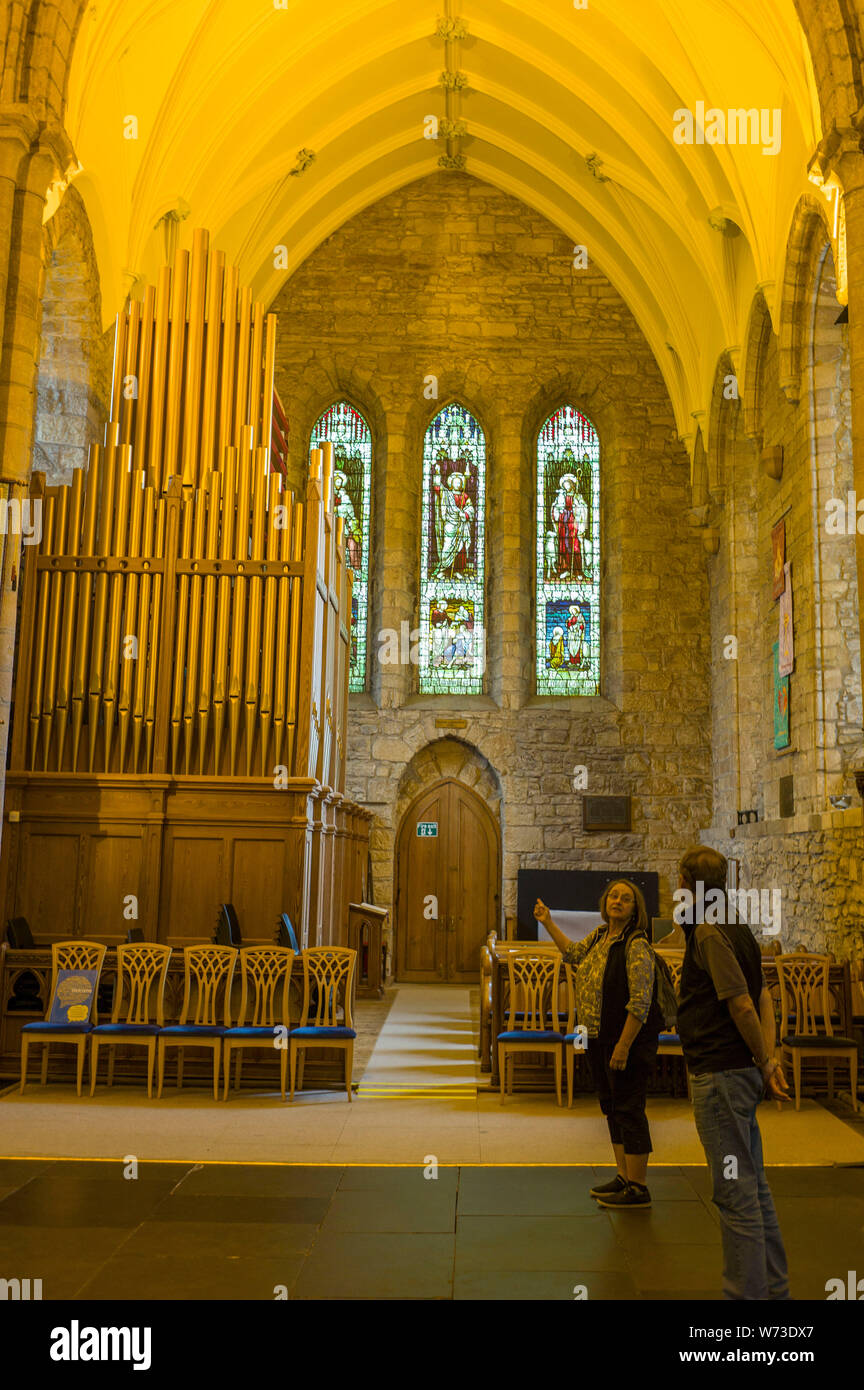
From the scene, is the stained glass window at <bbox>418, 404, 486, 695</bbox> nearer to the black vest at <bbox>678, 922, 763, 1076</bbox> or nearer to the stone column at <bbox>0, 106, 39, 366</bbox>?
the stone column at <bbox>0, 106, 39, 366</bbox>

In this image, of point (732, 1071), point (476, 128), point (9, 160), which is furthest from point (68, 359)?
point (732, 1071)

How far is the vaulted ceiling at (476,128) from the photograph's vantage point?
10.8m

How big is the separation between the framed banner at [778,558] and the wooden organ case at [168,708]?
190 inches

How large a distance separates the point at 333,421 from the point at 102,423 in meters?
4.35

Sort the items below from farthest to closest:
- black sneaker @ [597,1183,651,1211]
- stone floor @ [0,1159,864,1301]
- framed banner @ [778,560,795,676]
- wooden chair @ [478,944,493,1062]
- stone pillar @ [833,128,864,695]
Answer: framed banner @ [778,560,795,676], wooden chair @ [478,944,493,1062], stone pillar @ [833,128,864,695], black sneaker @ [597,1183,651,1211], stone floor @ [0,1159,864,1301]

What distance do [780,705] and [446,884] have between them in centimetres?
519

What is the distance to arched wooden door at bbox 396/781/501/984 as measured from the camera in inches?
575

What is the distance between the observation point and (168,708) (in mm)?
7961

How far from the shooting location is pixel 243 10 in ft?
38.8

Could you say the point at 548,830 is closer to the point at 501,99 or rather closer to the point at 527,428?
the point at 527,428

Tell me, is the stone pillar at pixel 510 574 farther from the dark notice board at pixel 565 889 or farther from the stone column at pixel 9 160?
the stone column at pixel 9 160

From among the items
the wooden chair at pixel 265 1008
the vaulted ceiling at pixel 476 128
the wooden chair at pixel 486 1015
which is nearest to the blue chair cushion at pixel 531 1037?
the wooden chair at pixel 486 1015

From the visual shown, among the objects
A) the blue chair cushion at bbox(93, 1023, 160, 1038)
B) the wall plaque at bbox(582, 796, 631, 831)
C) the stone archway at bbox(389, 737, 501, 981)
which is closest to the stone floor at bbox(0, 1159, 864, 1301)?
the blue chair cushion at bbox(93, 1023, 160, 1038)

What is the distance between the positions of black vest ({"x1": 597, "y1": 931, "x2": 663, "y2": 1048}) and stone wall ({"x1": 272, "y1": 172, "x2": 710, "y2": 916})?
981 centimetres
